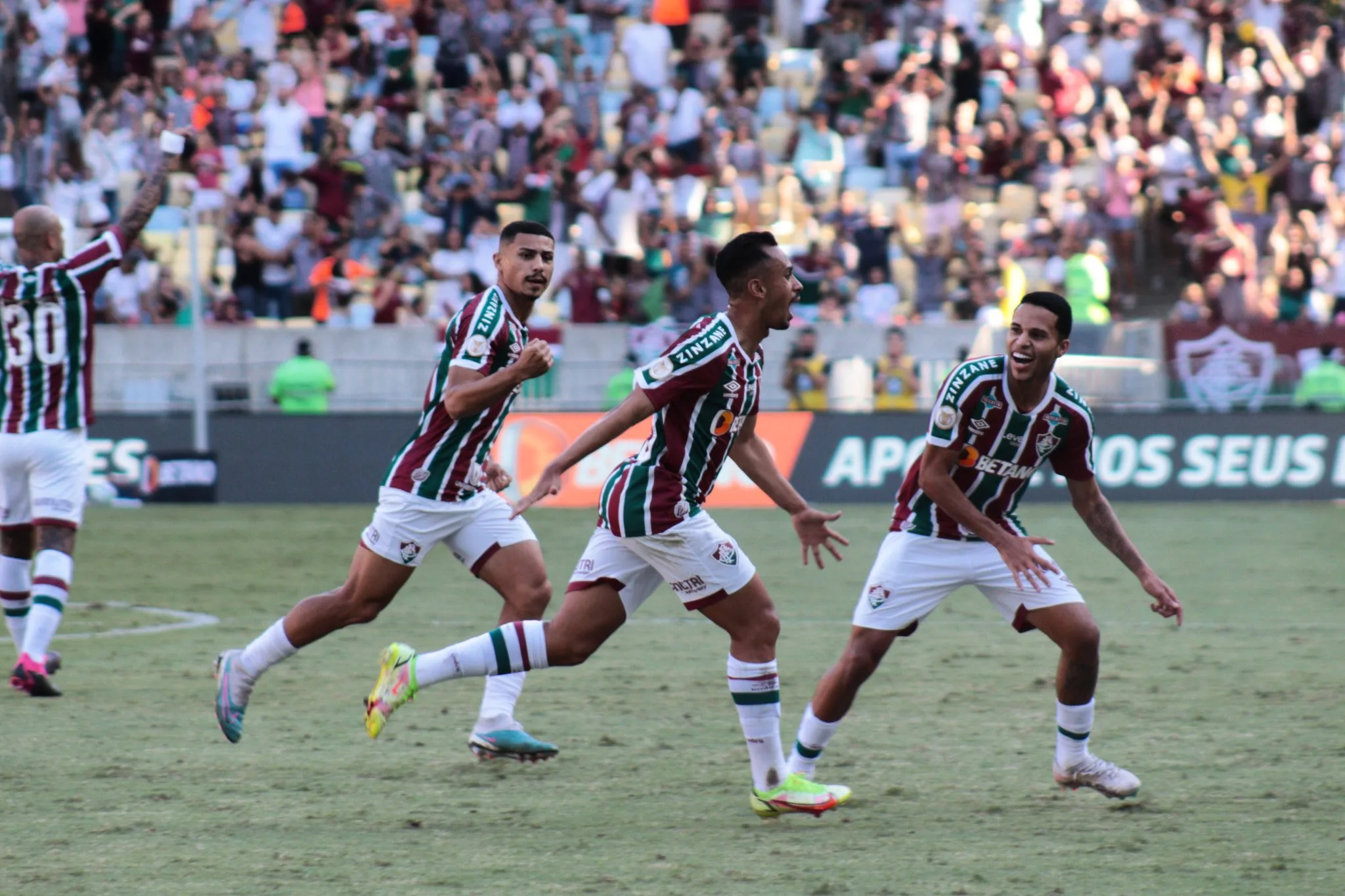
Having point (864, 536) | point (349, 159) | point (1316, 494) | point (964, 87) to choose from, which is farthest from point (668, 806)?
point (964, 87)

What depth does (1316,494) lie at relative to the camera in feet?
63.8

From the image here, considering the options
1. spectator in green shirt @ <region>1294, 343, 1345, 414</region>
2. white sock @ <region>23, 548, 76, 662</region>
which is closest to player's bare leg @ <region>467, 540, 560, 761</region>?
white sock @ <region>23, 548, 76, 662</region>

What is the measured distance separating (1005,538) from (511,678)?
91.9 inches

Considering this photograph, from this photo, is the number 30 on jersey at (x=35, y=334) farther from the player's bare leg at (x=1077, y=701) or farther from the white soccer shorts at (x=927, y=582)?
the player's bare leg at (x=1077, y=701)

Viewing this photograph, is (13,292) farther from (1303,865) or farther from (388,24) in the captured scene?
(388,24)

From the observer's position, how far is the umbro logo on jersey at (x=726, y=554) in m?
6.36

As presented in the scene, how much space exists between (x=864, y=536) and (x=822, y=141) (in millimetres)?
9100

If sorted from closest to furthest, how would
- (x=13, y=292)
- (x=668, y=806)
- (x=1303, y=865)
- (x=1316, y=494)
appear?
(x=1303, y=865)
(x=668, y=806)
(x=13, y=292)
(x=1316, y=494)

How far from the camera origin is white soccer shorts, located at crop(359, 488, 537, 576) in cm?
727

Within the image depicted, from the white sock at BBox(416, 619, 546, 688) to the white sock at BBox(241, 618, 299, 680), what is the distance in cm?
98

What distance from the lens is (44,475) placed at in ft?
29.0

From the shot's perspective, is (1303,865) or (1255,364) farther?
(1255,364)

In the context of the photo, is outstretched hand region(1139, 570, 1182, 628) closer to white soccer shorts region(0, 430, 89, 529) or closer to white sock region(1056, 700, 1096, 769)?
white sock region(1056, 700, 1096, 769)

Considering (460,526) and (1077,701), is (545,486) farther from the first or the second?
(1077,701)
